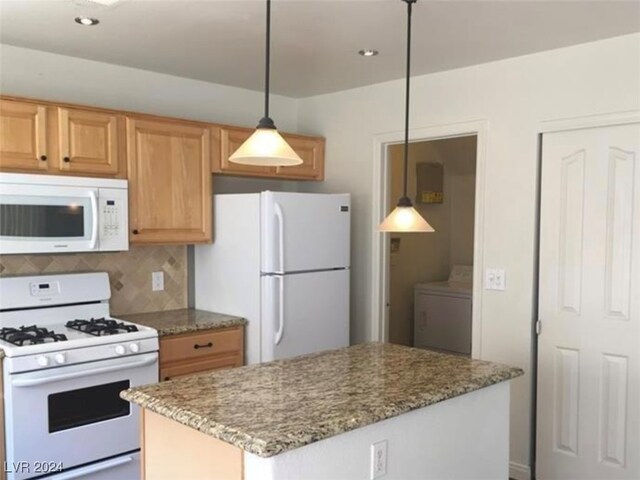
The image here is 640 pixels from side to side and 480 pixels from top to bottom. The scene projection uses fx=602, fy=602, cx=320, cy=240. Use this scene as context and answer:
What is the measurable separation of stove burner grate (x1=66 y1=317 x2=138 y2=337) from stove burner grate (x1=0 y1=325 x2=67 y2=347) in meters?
0.13

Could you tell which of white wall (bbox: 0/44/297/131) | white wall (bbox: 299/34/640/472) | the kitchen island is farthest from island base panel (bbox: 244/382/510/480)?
white wall (bbox: 0/44/297/131)

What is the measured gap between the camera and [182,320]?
349 centimetres

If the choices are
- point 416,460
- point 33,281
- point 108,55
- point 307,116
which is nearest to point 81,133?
point 108,55

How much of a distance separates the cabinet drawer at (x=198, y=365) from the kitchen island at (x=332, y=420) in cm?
114

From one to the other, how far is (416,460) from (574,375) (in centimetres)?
157

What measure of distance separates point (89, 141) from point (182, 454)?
194cm

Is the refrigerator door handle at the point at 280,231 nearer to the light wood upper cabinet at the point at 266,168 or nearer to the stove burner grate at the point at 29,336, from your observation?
the light wood upper cabinet at the point at 266,168

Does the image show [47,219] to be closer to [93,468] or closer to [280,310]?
[93,468]

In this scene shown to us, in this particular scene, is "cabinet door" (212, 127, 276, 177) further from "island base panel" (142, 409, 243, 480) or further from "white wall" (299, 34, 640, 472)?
"island base panel" (142, 409, 243, 480)

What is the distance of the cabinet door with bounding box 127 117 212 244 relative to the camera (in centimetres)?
334

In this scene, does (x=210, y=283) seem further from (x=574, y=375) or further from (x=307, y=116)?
(x=574, y=375)

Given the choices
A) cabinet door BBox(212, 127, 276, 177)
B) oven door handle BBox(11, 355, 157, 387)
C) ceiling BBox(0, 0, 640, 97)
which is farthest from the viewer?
cabinet door BBox(212, 127, 276, 177)

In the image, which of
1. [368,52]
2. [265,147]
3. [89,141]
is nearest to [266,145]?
[265,147]

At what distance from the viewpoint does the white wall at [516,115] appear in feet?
9.75
